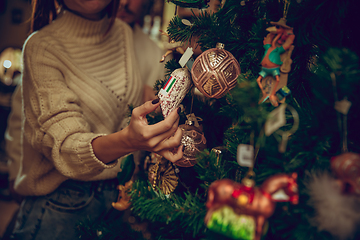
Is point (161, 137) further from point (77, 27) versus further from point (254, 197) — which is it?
point (77, 27)

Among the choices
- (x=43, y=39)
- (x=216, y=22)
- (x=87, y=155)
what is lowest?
(x=87, y=155)

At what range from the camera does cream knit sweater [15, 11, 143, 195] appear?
662mm

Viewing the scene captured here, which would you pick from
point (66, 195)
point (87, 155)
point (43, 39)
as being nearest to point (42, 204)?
point (66, 195)

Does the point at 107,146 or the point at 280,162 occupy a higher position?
the point at 280,162

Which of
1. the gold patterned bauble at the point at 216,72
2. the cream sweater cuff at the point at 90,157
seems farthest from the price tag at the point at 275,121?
the cream sweater cuff at the point at 90,157

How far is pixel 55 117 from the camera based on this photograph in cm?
66

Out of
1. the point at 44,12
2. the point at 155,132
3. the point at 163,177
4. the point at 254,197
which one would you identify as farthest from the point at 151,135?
the point at 44,12

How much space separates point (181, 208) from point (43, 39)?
669 mm

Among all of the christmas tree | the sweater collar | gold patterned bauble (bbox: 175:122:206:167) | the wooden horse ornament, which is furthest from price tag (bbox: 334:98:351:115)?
the sweater collar

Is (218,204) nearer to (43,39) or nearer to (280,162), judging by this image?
(280,162)

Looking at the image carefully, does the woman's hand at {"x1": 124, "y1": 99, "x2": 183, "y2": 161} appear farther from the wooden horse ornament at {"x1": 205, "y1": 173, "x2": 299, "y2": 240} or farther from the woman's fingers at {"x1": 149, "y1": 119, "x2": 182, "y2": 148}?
the wooden horse ornament at {"x1": 205, "y1": 173, "x2": 299, "y2": 240}

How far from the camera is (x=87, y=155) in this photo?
0.62m

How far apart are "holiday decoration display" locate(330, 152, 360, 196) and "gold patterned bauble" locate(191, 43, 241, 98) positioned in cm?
23

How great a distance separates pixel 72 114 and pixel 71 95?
67 mm
